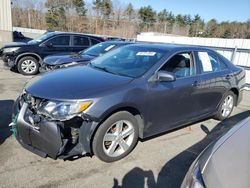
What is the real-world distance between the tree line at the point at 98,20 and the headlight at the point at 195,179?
4297 cm

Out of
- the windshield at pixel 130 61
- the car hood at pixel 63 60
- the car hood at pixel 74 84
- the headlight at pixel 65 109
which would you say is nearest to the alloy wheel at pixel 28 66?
the car hood at pixel 63 60

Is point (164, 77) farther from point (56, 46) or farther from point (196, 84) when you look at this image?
point (56, 46)

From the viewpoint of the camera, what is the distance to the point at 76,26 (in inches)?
1702

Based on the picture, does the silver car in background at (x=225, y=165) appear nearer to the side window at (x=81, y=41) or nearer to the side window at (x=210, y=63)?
the side window at (x=210, y=63)

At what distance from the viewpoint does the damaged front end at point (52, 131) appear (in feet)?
9.51

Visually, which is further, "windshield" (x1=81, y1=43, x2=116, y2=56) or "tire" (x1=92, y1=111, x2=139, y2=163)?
"windshield" (x1=81, y1=43, x2=116, y2=56)

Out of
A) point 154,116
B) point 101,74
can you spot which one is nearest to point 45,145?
point 101,74

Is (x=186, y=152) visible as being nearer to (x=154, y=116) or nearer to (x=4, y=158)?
(x=154, y=116)

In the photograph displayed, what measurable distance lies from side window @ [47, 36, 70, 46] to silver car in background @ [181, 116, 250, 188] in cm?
821

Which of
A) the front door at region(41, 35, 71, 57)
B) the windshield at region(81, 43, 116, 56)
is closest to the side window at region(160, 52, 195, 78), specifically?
the windshield at region(81, 43, 116, 56)

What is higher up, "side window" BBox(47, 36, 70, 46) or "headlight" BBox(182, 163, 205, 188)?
"side window" BBox(47, 36, 70, 46)

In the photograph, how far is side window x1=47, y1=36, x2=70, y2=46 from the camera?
30.4ft

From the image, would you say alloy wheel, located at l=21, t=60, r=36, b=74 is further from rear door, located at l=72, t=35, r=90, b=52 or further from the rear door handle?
the rear door handle

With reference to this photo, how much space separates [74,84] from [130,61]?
1.18 metres
